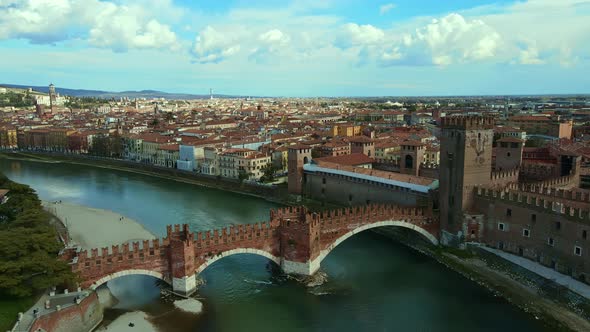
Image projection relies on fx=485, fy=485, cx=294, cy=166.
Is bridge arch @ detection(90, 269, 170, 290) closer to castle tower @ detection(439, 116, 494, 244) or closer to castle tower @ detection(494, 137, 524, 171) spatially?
castle tower @ detection(439, 116, 494, 244)

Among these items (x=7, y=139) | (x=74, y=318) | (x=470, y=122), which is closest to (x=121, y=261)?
(x=74, y=318)

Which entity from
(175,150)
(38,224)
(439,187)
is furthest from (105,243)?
(175,150)

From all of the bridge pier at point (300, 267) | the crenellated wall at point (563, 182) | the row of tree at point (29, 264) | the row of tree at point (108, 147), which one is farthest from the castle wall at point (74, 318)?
the row of tree at point (108, 147)

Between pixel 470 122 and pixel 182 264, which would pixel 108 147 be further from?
pixel 470 122

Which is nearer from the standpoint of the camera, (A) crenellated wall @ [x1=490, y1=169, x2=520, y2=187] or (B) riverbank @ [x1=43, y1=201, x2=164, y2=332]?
(A) crenellated wall @ [x1=490, y1=169, x2=520, y2=187]

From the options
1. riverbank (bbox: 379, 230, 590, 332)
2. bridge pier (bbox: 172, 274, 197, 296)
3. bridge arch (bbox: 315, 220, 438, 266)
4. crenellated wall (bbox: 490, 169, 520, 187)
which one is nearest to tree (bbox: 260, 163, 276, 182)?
bridge arch (bbox: 315, 220, 438, 266)

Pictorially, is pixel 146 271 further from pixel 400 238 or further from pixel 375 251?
pixel 400 238
